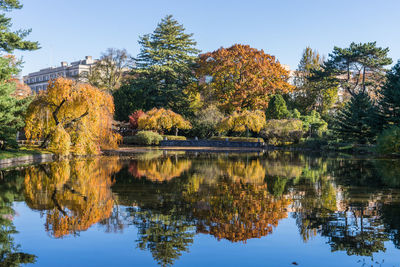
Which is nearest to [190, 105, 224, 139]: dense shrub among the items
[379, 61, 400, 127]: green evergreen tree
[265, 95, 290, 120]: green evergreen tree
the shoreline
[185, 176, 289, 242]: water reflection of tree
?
[265, 95, 290, 120]: green evergreen tree

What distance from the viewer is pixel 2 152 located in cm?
2125

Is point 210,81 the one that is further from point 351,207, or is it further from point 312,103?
point 351,207

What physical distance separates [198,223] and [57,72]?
107 meters

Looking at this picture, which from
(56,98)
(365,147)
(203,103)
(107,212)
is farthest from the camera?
(203,103)

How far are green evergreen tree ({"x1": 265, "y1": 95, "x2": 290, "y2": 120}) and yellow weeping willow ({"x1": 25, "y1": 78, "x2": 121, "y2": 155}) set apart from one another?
24.2m

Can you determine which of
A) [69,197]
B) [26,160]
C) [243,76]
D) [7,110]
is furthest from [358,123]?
[69,197]

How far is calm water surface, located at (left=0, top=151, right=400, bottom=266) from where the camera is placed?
5891 mm

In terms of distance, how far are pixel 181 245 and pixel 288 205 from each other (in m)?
4.02

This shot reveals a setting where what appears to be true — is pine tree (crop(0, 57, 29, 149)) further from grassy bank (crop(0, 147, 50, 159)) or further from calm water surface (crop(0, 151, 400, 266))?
calm water surface (crop(0, 151, 400, 266))

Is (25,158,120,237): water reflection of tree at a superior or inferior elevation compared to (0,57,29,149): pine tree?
inferior

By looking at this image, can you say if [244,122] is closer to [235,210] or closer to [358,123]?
[358,123]

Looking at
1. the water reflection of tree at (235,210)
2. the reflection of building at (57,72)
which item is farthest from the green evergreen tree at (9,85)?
the reflection of building at (57,72)

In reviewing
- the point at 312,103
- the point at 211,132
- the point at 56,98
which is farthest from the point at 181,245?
the point at 312,103

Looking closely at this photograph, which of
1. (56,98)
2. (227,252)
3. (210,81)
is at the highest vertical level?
Answer: (210,81)
